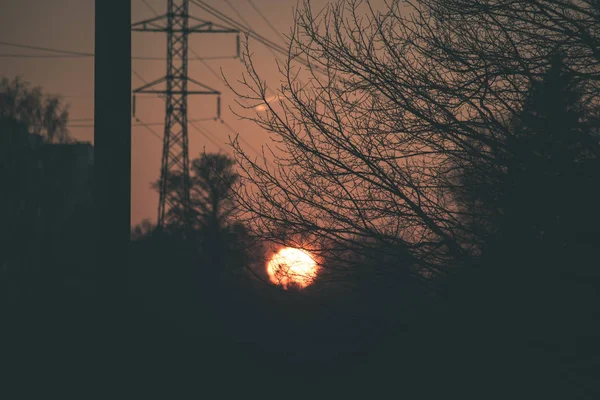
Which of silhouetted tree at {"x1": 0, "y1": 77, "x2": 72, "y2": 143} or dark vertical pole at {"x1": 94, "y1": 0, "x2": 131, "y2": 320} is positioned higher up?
silhouetted tree at {"x1": 0, "y1": 77, "x2": 72, "y2": 143}

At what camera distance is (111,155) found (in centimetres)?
473

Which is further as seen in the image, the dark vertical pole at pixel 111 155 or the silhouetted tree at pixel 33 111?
the silhouetted tree at pixel 33 111

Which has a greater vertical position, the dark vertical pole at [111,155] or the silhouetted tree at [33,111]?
the silhouetted tree at [33,111]

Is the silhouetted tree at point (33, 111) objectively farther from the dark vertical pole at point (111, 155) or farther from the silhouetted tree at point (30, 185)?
the dark vertical pole at point (111, 155)

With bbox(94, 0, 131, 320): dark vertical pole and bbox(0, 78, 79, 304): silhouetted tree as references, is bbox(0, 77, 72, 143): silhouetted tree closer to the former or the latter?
bbox(0, 78, 79, 304): silhouetted tree

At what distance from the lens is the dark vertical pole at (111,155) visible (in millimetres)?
4734

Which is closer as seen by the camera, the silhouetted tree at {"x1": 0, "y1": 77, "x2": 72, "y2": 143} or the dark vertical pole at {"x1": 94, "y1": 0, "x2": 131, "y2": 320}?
the dark vertical pole at {"x1": 94, "y1": 0, "x2": 131, "y2": 320}

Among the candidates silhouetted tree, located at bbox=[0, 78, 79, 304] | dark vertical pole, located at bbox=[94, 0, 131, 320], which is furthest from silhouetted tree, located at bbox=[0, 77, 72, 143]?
dark vertical pole, located at bbox=[94, 0, 131, 320]

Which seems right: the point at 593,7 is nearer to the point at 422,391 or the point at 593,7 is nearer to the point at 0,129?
the point at 422,391

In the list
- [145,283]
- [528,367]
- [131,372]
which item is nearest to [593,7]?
[528,367]

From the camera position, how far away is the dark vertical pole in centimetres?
473

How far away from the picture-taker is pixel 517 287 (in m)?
5.46

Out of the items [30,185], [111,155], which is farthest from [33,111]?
[111,155]

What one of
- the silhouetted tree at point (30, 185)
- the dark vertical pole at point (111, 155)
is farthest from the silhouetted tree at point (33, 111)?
the dark vertical pole at point (111, 155)
